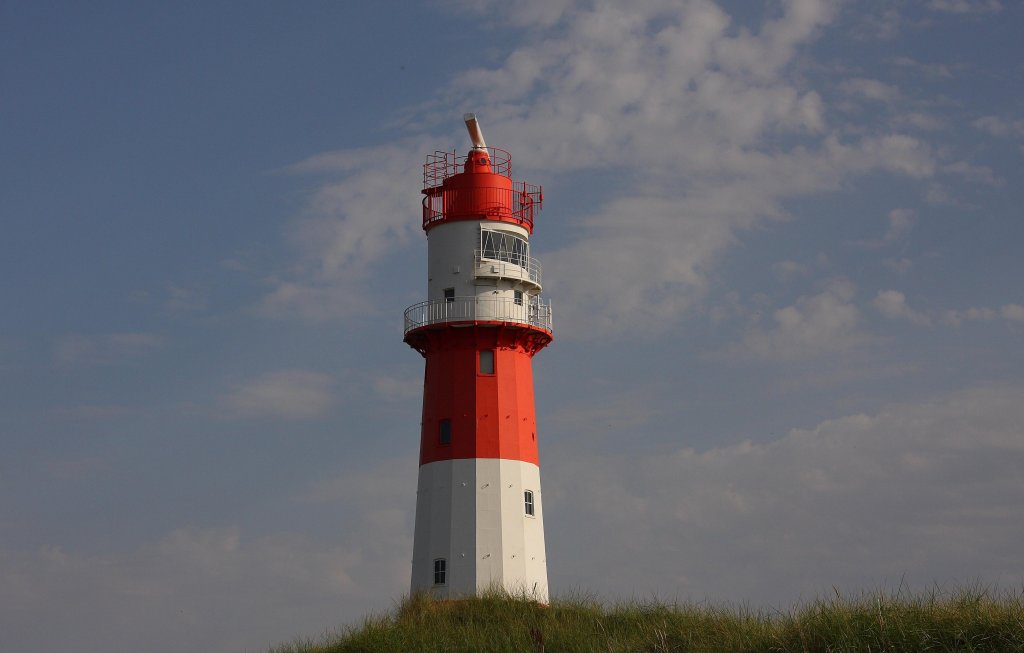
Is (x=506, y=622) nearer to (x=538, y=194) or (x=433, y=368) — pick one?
(x=433, y=368)

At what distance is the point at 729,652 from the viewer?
76.8 ft

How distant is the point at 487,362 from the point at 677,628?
1466 cm

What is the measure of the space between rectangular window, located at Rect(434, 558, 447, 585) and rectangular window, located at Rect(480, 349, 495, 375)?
19.2ft

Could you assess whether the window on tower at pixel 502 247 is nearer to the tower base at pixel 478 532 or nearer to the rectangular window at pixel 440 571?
the tower base at pixel 478 532

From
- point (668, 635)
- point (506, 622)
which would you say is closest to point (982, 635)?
point (668, 635)

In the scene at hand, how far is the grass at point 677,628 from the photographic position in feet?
69.6

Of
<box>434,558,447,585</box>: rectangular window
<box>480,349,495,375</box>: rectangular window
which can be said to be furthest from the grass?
<box>480,349,495,375</box>: rectangular window

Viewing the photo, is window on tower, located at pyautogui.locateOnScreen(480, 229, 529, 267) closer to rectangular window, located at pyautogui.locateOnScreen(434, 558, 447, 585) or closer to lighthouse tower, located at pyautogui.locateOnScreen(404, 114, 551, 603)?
lighthouse tower, located at pyautogui.locateOnScreen(404, 114, 551, 603)

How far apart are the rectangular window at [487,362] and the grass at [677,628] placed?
7.46 metres

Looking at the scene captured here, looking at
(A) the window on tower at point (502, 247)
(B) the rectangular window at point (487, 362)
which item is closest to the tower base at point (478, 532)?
(B) the rectangular window at point (487, 362)

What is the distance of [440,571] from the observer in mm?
37656

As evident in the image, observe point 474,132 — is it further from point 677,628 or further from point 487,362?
point 677,628

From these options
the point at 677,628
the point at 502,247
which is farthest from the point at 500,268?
Result: the point at 677,628

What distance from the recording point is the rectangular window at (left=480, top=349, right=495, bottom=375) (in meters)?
39.5
